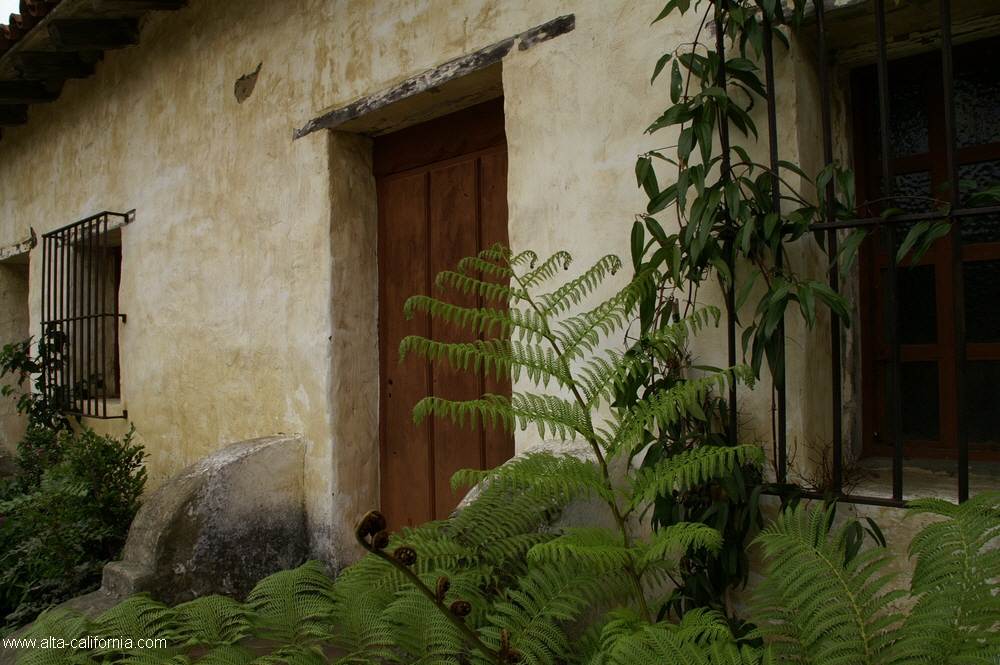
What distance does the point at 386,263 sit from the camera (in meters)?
3.32

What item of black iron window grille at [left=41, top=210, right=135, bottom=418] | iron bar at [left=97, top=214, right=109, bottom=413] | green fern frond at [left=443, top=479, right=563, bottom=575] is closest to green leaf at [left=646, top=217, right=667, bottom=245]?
green fern frond at [left=443, top=479, right=563, bottom=575]

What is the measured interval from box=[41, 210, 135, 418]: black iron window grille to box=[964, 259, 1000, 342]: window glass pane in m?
5.28

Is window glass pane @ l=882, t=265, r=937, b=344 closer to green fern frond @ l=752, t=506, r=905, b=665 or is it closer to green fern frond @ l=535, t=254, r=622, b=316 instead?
green fern frond @ l=535, t=254, r=622, b=316

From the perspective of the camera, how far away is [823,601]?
1.16 metres

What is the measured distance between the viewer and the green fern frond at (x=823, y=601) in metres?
1.07

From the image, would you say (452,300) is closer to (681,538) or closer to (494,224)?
(494,224)

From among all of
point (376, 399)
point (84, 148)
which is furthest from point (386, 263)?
point (84, 148)

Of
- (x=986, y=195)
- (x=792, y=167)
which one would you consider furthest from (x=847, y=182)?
(x=986, y=195)

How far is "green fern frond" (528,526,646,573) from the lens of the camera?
4.30 feet

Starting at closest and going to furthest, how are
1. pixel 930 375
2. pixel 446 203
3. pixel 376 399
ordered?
1. pixel 930 375
2. pixel 446 203
3. pixel 376 399

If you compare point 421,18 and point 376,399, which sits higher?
point 421,18

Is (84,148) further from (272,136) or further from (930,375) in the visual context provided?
(930,375)

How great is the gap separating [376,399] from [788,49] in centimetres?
235

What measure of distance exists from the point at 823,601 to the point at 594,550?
1.37 feet
